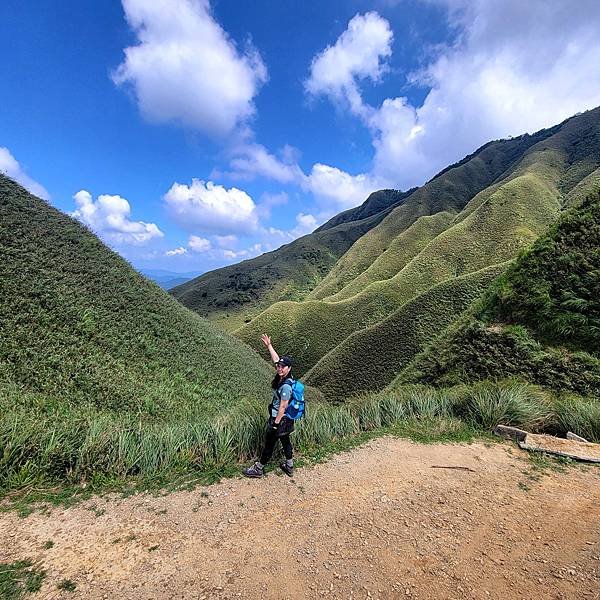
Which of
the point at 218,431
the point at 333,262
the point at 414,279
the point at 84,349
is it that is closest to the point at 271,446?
the point at 218,431

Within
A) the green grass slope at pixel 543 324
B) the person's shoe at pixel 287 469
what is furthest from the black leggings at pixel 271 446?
the green grass slope at pixel 543 324

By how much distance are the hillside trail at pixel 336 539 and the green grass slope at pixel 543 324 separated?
932cm

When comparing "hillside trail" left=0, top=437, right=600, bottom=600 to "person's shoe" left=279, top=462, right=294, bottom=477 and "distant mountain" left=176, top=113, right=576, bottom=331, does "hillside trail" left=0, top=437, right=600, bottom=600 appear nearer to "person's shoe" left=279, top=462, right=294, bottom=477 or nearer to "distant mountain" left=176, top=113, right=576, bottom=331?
"person's shoe" left=279, top=462, right=294, bottom=477

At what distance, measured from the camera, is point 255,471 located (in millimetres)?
6930

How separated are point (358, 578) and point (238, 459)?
377cm

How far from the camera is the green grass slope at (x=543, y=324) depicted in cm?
1473

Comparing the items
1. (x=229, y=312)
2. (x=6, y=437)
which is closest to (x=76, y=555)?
(x=6, y=437)

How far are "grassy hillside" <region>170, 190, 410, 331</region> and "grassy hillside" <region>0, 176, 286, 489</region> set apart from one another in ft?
205

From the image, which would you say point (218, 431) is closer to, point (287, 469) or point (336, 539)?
point (287, 469)

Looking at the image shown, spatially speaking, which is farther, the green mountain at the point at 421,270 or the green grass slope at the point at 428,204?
the green grass slope at the point at 428,204

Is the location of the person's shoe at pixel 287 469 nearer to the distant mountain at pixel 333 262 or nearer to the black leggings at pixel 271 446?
the black leggings at pixel 271 446

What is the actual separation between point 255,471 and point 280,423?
1.07 metres

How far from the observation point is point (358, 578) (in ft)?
14.8

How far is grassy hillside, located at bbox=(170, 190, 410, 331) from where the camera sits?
97375 millimetres
